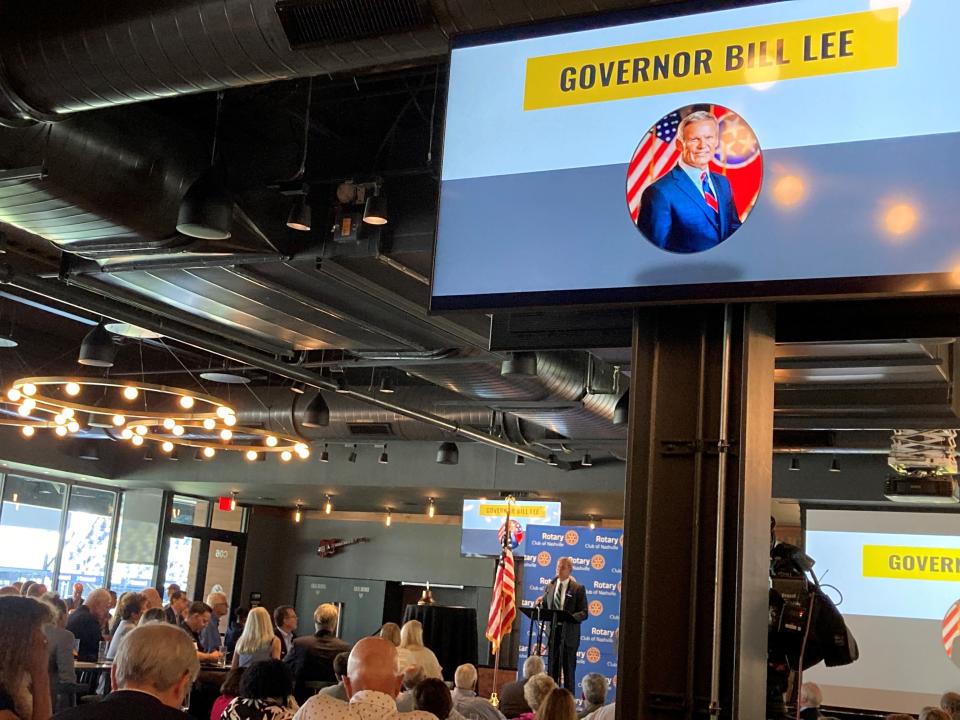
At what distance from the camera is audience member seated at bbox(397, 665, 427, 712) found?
596 cm

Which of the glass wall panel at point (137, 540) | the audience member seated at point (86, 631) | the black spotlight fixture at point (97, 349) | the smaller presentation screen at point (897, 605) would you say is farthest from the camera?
the glass wall panel at point (137, 540)

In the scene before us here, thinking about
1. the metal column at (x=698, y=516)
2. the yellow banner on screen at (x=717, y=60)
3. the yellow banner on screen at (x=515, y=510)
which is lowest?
the metal column at (x=698, y=516)

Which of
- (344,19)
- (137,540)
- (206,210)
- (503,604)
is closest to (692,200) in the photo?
(344,19)

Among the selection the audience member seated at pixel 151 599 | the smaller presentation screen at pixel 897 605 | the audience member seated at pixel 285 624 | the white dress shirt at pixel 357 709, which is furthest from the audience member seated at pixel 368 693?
the smaller presentation screen at pixel 897 605

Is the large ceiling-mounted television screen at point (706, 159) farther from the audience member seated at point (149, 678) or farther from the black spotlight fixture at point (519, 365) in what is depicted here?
the black spotlight fixture at point (519, 365)

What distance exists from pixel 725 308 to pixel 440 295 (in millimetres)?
853

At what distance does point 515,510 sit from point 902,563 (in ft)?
18.4

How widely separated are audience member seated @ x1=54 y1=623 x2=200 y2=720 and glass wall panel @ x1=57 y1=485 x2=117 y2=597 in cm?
1536

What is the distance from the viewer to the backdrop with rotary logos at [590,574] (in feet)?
41.7

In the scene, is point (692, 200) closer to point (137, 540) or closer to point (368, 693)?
point (368, 693)

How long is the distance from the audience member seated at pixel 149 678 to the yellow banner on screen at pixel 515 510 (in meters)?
12.0

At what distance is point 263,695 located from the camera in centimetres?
426

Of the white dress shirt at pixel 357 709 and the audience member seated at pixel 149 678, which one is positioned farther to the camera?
the white dress shirt at pixel 357 709

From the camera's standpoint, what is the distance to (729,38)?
284 cm
